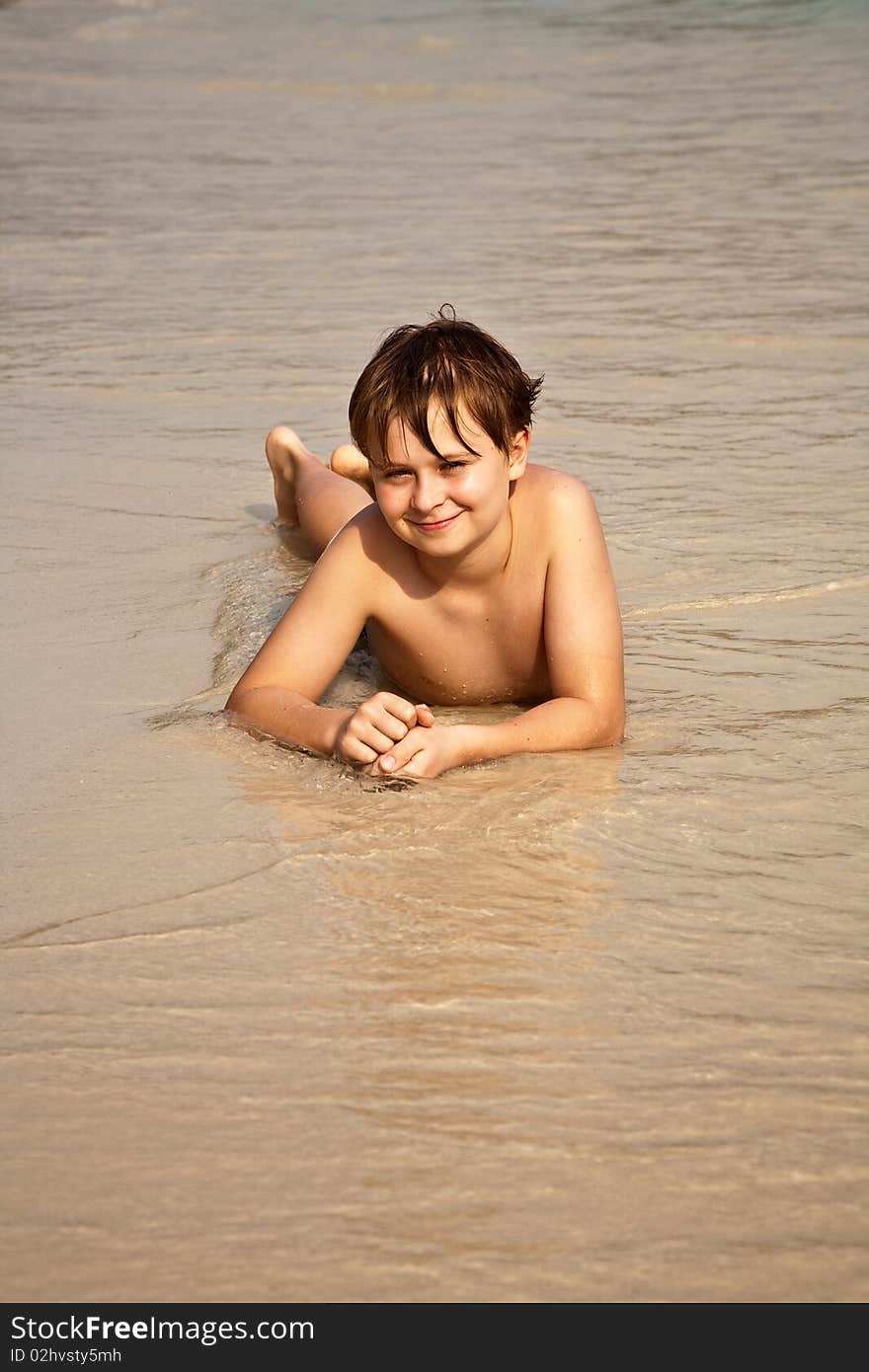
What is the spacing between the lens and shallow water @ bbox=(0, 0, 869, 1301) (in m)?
1.80

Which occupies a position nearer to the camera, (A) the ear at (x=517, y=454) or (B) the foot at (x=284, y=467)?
(A) the ear at (x=517, y=454)

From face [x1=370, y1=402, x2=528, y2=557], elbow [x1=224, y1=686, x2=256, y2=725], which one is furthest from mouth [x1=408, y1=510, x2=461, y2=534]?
elbow [x1=224, y1=686, x2=256, y2=725]

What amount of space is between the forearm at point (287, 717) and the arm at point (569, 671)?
0.18 meters

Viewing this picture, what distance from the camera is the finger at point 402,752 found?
9.54 ft

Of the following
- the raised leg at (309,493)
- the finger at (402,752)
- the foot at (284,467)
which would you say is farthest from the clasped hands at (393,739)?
the foot at (284,467)

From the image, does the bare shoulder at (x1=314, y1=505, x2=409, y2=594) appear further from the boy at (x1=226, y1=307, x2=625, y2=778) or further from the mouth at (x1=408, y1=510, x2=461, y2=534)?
the mouth at (x1=408, y1=510, x2=461, y2=534)

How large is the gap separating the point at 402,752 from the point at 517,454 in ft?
2.36

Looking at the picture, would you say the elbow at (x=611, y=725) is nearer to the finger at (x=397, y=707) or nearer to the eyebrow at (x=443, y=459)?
the finger at (x=397, y=707)

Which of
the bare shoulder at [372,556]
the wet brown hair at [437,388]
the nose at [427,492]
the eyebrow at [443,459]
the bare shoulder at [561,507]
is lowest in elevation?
the bare shoulder at [372,556]

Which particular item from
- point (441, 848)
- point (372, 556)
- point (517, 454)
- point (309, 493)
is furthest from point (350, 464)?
point (441, 848)

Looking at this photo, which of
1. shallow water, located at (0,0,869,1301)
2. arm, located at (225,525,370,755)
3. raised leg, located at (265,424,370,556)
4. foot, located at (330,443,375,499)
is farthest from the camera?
foot, located at (330,443,375,499)

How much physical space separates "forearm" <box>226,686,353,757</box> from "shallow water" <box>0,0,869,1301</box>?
55 millimetres

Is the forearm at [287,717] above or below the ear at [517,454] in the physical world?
below

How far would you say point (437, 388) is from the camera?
306cm
